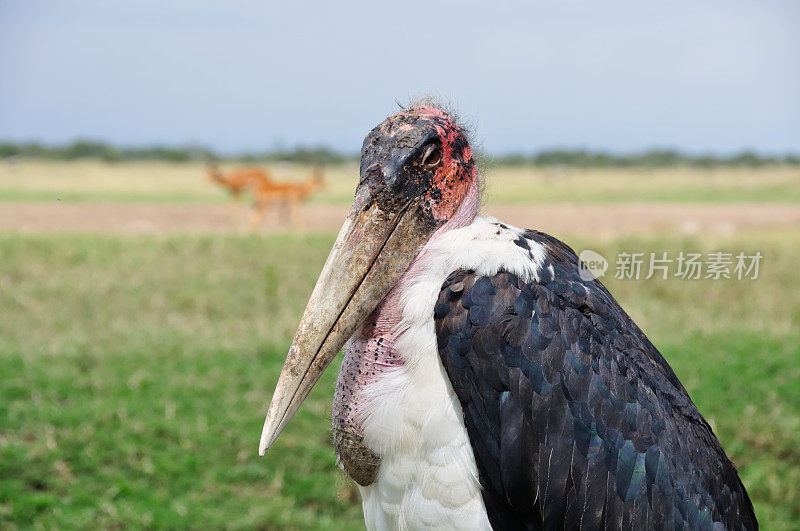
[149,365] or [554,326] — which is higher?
[554,326]

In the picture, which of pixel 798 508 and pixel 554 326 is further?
pixel 798 508

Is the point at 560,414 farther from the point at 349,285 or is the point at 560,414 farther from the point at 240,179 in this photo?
the point at 240,179

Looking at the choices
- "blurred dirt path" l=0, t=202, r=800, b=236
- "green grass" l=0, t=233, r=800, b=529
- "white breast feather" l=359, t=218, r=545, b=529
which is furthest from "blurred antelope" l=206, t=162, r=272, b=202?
"white breast feather" l=359, t=218, r=545, b=529

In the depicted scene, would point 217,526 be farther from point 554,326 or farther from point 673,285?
point 673,285

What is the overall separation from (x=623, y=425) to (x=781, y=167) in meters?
38.4

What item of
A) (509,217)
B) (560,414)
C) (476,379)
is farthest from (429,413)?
(509,217)

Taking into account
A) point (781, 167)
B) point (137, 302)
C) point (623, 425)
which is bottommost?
point (781, 167)

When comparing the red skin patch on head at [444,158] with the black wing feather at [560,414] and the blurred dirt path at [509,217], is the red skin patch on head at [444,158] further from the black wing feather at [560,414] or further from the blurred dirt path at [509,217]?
the blurred dirt path at [509,217]

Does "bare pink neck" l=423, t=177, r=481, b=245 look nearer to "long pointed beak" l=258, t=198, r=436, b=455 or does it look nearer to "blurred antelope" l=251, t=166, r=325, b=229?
"long pointed beak" l=258, t=198, r=436, b=455

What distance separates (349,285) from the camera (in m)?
2.09

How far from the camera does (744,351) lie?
585 cm

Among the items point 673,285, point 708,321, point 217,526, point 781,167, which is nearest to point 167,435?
point 217,526

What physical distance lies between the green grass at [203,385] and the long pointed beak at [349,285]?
508mm

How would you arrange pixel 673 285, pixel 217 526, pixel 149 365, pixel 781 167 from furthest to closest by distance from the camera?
pixel 781 167, pixel 673 285, pixel 149 365, pixel 217 526
